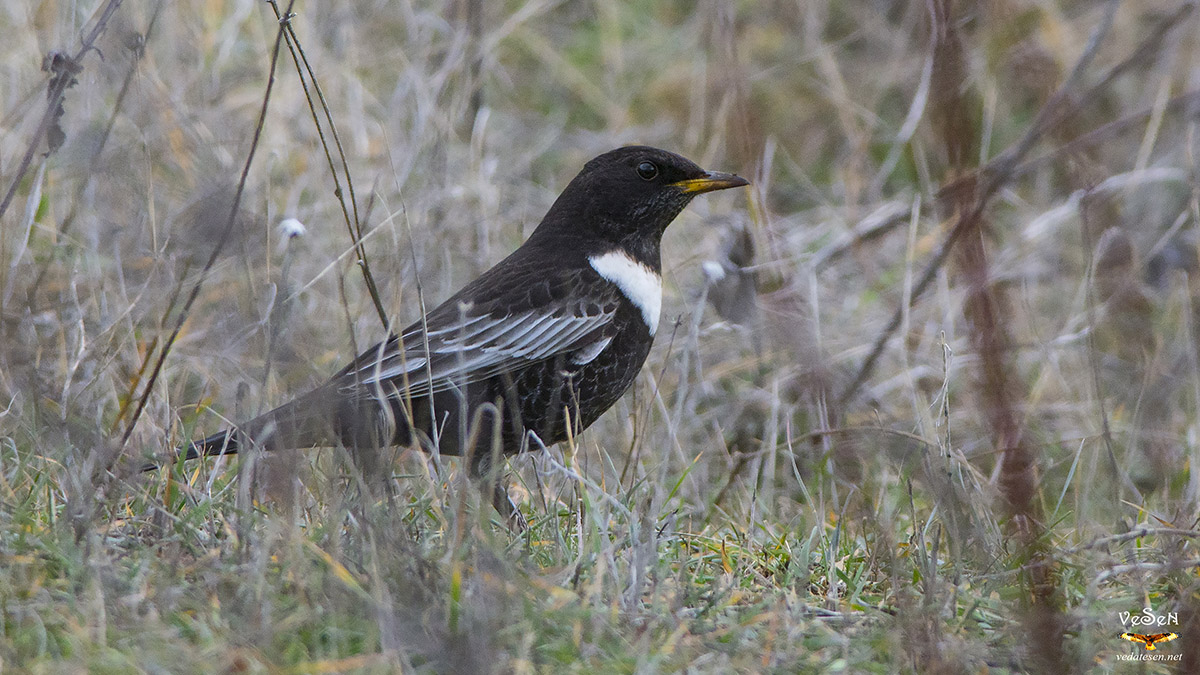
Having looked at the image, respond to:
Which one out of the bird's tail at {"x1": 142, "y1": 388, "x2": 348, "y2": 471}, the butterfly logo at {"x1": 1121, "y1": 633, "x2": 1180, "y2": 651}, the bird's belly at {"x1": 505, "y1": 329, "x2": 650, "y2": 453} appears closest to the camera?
the butterfly logo at {"x1": 1121, "y1": 633, "x2": 1180, "y2": 651}

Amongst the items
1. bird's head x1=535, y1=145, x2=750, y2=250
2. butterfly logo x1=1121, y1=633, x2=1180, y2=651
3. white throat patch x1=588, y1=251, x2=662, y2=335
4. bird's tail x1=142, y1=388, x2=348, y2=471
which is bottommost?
butterfly logo x1=1121, y1=633, x2=1180, y2=651

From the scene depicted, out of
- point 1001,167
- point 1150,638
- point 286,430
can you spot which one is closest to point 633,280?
point 286,430

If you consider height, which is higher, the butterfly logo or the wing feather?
the wing feather

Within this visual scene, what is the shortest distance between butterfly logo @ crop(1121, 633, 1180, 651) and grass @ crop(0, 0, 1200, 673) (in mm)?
23

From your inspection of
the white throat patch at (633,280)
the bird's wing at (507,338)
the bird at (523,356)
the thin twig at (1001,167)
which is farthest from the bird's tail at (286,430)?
the thin twig at (1001,167)

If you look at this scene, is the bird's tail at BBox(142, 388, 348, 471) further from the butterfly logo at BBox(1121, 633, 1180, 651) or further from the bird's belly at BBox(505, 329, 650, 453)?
the butterfly logo at BBox(1121, 633, 1180, 651)

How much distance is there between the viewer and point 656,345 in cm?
557

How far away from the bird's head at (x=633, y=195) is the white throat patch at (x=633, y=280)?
0.30 feet

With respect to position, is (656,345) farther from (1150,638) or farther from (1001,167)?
(1150,638)

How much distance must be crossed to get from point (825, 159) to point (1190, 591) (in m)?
5.20

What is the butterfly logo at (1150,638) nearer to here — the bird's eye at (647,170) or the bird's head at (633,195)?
the bird's head at (633,195)

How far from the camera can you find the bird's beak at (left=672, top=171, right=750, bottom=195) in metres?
4.09

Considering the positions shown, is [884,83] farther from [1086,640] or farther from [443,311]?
[1086,640]

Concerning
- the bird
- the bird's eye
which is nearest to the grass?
the bird
